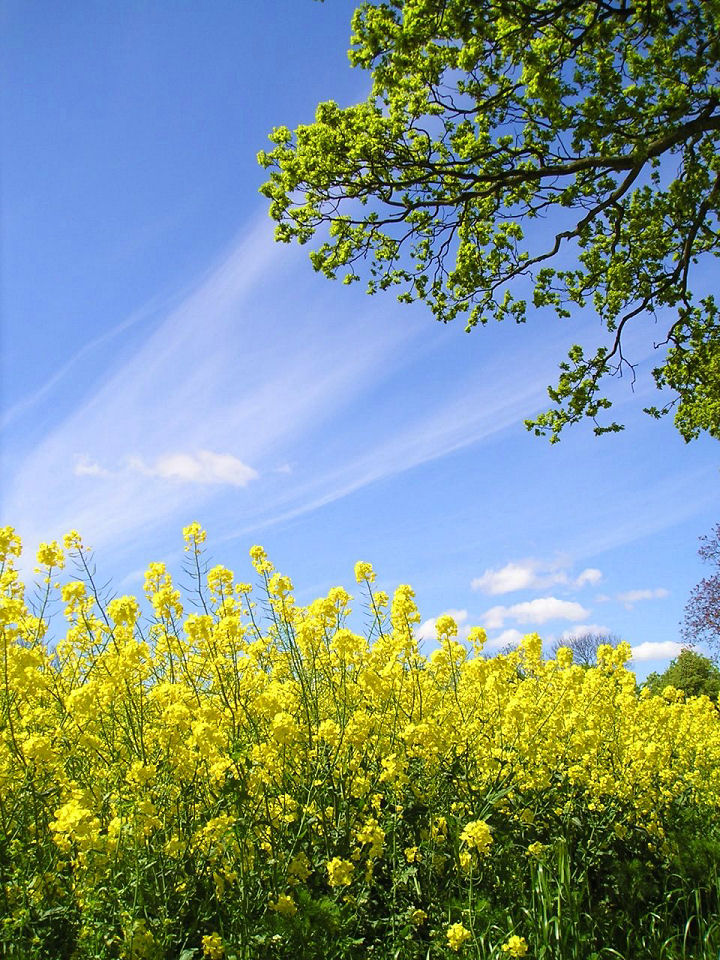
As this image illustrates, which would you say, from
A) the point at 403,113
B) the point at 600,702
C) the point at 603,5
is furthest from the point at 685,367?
the point at 600,702

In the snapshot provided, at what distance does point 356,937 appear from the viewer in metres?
3.89

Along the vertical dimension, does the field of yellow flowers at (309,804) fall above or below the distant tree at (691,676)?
above

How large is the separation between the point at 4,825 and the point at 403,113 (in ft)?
29.6

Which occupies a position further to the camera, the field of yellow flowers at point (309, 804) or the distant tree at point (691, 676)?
the distant tree at point (691, 676)

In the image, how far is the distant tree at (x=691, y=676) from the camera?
19.6 metres

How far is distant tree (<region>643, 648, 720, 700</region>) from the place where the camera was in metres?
19.6

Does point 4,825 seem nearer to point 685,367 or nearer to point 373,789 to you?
point 373,789

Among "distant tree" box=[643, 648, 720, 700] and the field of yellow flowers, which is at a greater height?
the field of yellow flowers

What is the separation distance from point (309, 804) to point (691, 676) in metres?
19.1

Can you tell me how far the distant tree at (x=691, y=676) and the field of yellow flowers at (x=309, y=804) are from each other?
1486 cm

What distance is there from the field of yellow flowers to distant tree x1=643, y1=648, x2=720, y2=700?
1486 cm

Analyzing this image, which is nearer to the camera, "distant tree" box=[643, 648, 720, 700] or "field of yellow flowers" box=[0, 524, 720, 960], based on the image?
"field of yellow flowers" box=[0, 524, 720, 960]

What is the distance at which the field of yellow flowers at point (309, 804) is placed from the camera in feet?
11.9

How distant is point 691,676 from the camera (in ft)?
65.6
